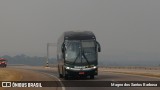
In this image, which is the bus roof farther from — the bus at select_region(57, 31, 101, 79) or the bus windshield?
the bus windshield

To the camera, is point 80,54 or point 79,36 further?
point 79,36

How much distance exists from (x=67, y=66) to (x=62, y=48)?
1544 millimetres

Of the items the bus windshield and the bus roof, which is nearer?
the bus windshield

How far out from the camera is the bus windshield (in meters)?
35.2

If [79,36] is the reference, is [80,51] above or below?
below

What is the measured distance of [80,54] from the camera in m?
35.3

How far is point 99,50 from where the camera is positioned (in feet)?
116

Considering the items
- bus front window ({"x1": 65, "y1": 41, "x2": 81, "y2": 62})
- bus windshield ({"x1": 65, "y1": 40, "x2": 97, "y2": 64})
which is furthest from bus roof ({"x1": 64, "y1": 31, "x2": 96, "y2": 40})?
bus front window ({"x1": 65, "y1": 41, "x2": 81, "y2": 62})

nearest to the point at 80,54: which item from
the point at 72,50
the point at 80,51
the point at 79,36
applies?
the point at 80,51

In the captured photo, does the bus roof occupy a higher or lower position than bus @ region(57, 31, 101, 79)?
higher

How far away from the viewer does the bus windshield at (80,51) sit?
3522cm

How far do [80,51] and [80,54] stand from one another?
26cm

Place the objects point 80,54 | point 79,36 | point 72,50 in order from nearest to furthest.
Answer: point 80,54 < point 72,50 < point 79,36

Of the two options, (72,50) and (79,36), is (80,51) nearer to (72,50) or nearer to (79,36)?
(72,50)
